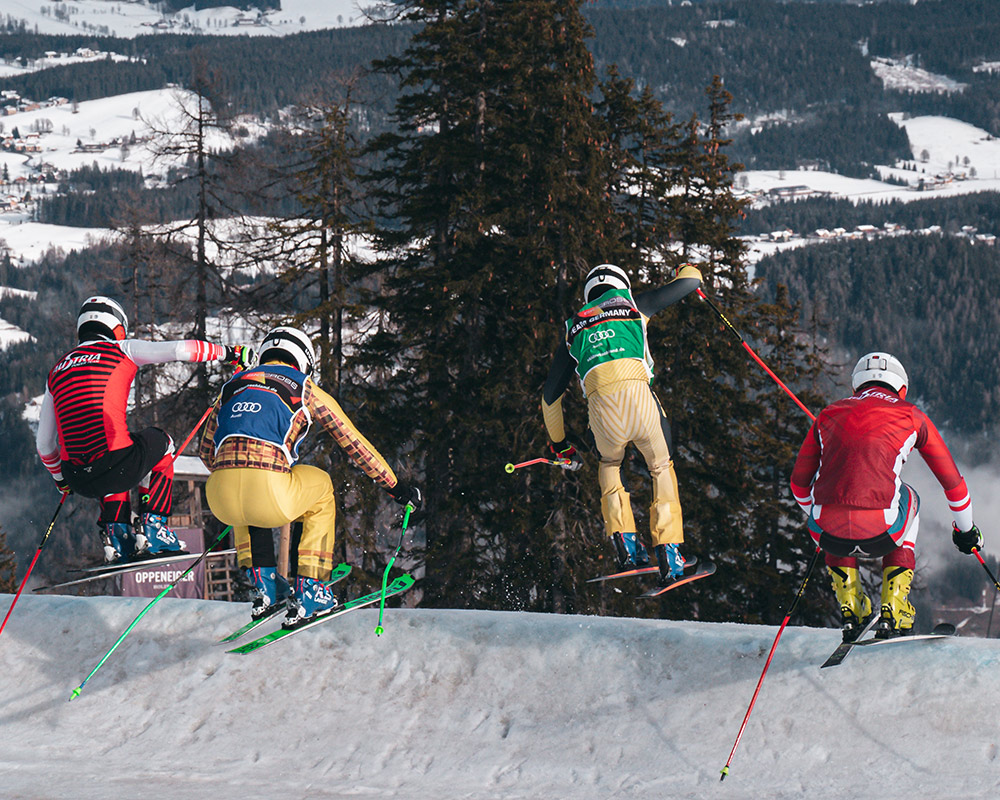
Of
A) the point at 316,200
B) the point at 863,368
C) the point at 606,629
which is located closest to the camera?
the point at 863,368

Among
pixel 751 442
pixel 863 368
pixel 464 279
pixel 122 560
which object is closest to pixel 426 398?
pixel 464 279

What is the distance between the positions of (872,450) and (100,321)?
6.47 metres

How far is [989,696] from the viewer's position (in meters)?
6.29

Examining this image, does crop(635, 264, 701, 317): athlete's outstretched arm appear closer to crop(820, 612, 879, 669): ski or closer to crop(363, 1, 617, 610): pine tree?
crop(820, 612, 879, 669): ski

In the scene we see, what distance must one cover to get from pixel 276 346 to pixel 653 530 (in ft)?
11.6

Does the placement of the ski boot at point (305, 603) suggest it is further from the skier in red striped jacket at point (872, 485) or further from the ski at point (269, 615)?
the skier in red striped jacket at point (872, 485)

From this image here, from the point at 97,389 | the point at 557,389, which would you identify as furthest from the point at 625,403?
the point at 97,389

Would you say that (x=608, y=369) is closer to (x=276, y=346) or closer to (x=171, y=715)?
(x=276, y=346)

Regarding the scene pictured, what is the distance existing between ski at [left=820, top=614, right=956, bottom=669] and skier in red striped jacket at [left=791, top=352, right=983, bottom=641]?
0.20ft

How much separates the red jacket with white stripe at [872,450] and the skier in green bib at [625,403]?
5.74 feet

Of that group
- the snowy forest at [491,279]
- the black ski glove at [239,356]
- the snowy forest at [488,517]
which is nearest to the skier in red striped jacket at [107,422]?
the black ski glove at [239,356]

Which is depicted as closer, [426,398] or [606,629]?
[606,629]

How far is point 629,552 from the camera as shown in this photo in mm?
8602

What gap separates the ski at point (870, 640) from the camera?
6.51 metres
